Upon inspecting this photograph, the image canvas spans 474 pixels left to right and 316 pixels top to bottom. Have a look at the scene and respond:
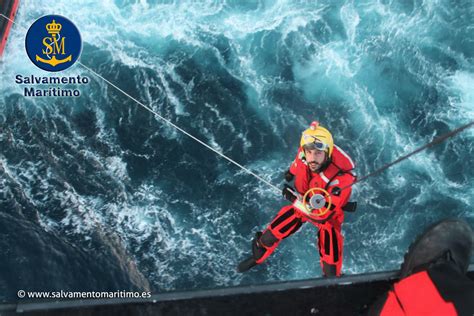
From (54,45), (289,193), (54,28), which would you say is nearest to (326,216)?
(289,193)

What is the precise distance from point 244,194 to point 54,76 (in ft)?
14.0

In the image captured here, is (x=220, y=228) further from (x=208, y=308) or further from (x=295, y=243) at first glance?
(x=208, y=308)

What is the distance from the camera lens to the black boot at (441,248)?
368 cm

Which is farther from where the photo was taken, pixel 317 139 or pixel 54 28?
pixel 54 28

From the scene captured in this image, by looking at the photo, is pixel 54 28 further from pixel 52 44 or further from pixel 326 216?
pixel 326 216

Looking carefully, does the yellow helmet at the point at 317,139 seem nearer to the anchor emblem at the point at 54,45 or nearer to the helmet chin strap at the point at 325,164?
the helmet chin strap at the point at 325,164

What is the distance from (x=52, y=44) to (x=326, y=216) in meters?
6.50

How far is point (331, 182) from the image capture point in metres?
5.54

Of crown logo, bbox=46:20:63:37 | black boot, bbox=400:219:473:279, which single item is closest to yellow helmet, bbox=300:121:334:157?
black boot, bbox=400:219:473:279

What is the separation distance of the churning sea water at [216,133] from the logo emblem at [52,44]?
0.73 feet

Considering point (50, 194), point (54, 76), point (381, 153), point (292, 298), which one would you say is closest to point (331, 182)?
point (292, 298)

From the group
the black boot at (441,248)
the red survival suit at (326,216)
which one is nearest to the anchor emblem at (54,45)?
the red survival suit at (326,216)

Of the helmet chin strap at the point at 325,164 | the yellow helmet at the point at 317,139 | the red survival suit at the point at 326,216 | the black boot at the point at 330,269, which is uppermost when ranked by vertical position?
the yellow helmet at the point at 317,139

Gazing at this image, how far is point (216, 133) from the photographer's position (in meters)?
9.04
